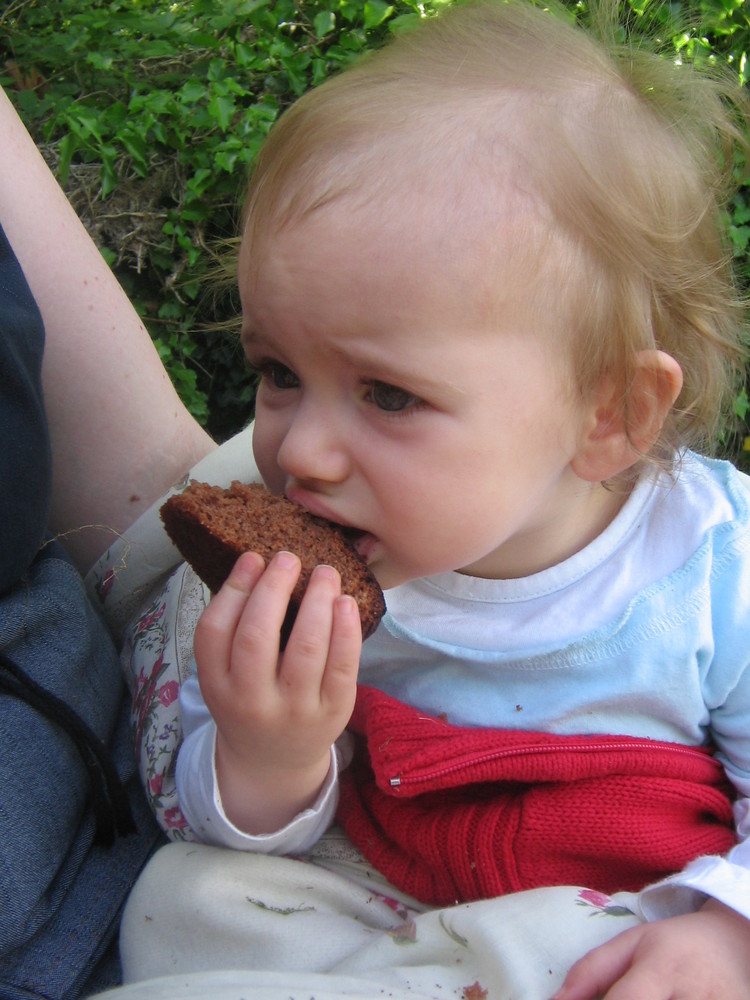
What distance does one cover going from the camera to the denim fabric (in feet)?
4.93

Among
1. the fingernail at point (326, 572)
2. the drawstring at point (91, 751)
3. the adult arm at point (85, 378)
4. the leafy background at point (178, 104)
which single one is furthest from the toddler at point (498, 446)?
the leafy background at point (178, 104)

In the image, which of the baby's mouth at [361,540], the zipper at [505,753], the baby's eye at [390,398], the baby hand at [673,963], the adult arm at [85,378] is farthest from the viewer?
the adult arm at [85,378]

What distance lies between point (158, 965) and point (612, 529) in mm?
1136

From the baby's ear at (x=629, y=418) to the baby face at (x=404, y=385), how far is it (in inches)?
1.9

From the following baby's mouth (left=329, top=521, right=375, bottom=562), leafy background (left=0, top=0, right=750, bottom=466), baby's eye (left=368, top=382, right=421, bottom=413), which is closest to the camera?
baby's eye (left=368, top=382, right=421, bottom=413)

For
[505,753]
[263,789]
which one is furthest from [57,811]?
[505,753]

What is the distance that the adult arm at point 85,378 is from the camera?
2096mm

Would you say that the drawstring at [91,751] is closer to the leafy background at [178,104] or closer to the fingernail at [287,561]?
the fingernail at [287,561]

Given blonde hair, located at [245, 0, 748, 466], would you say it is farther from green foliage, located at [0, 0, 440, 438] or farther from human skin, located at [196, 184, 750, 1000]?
green foliage, located at [0, 0, 440, 438]

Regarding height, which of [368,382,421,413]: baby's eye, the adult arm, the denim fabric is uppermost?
[368,382,421,413]: baby's eye

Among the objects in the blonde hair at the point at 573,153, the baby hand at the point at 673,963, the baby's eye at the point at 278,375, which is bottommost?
the baby hand at the point at 673,963

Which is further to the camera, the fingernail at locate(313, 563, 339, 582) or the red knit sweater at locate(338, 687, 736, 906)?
the red knit sweater at locate(338, 687, 736, 906)

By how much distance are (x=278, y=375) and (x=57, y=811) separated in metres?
0.85

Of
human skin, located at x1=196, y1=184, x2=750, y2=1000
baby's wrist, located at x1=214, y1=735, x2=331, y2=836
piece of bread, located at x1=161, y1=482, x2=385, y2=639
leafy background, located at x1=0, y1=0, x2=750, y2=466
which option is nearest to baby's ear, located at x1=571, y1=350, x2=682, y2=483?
human skin, located at x1=196, y1=184, x2=750, y2=1000
